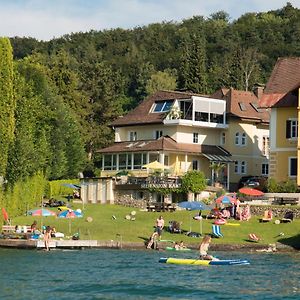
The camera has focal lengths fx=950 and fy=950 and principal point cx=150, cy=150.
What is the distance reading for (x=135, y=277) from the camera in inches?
1652

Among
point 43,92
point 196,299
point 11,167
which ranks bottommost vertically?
point 196,299

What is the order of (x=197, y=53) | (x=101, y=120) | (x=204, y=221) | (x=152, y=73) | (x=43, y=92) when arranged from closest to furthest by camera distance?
(x=204, y=221) < (x=43, y=92) < (x=101, y=120) < (x=197, y=53) < (x=152, y=73)

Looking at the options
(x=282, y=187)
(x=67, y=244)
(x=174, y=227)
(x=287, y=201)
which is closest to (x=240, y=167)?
(x=282, y=187)

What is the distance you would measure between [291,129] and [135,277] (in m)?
39.6

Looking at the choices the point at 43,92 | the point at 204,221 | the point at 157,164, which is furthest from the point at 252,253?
the point at 43,92

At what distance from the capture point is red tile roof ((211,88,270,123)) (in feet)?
305

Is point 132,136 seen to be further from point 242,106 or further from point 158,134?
point 242,106

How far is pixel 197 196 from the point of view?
78.6 metres

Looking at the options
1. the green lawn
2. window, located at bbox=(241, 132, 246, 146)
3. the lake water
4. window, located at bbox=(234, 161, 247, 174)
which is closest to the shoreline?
the green lawn

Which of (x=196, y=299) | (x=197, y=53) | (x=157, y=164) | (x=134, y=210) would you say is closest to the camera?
(x=196, y=299)

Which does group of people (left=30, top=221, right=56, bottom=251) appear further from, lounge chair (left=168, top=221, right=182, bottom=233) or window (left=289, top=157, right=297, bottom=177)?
window (left=289, top=157, right=297, bottom=177)

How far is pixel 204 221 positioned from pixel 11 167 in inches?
595

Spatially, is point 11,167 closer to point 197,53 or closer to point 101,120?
point 101,120

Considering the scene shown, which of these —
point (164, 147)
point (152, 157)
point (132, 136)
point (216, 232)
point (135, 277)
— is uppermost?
point (132, 136)
